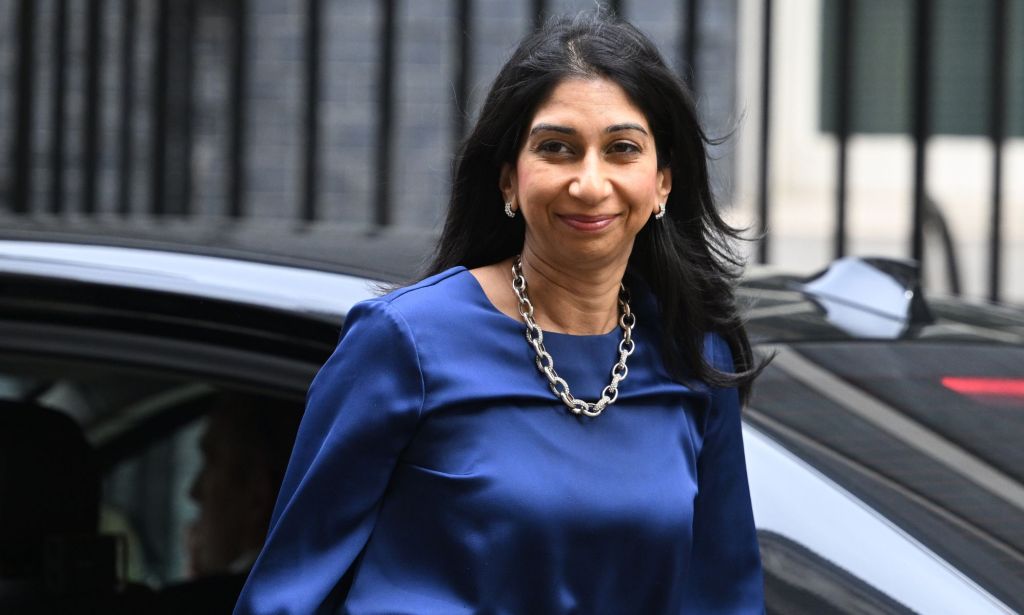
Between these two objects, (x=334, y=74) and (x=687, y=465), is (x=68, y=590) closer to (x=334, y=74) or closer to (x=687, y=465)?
(x=687, y=465)

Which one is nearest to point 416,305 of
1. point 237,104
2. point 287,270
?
point 287,270

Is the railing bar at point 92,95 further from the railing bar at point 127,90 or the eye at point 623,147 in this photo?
the eye at point 623,147

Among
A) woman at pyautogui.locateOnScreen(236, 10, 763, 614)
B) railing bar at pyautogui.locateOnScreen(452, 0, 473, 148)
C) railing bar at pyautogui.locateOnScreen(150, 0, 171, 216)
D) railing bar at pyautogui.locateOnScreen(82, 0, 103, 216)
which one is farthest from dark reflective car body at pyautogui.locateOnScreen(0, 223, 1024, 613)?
railing bar at pyautogui.locateOnScreen(82, 0, 103, 216)

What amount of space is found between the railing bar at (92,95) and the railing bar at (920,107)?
7.30 feet

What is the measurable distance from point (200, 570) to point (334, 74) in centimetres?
471

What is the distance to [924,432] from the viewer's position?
6.41 ft

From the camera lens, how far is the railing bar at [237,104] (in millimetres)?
4129

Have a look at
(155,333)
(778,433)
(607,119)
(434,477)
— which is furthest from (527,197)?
(155,333)

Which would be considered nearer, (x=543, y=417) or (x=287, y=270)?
(x=543, y=417)

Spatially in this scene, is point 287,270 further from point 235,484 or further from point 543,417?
point 235,484

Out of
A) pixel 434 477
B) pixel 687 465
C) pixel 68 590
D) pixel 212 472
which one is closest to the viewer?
pixel 434 477

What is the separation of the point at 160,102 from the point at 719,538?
305 centimetres

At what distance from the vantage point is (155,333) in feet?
6.23

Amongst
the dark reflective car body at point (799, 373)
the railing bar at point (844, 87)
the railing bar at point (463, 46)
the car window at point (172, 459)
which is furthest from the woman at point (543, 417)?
the railing bar at point (844, 87)
